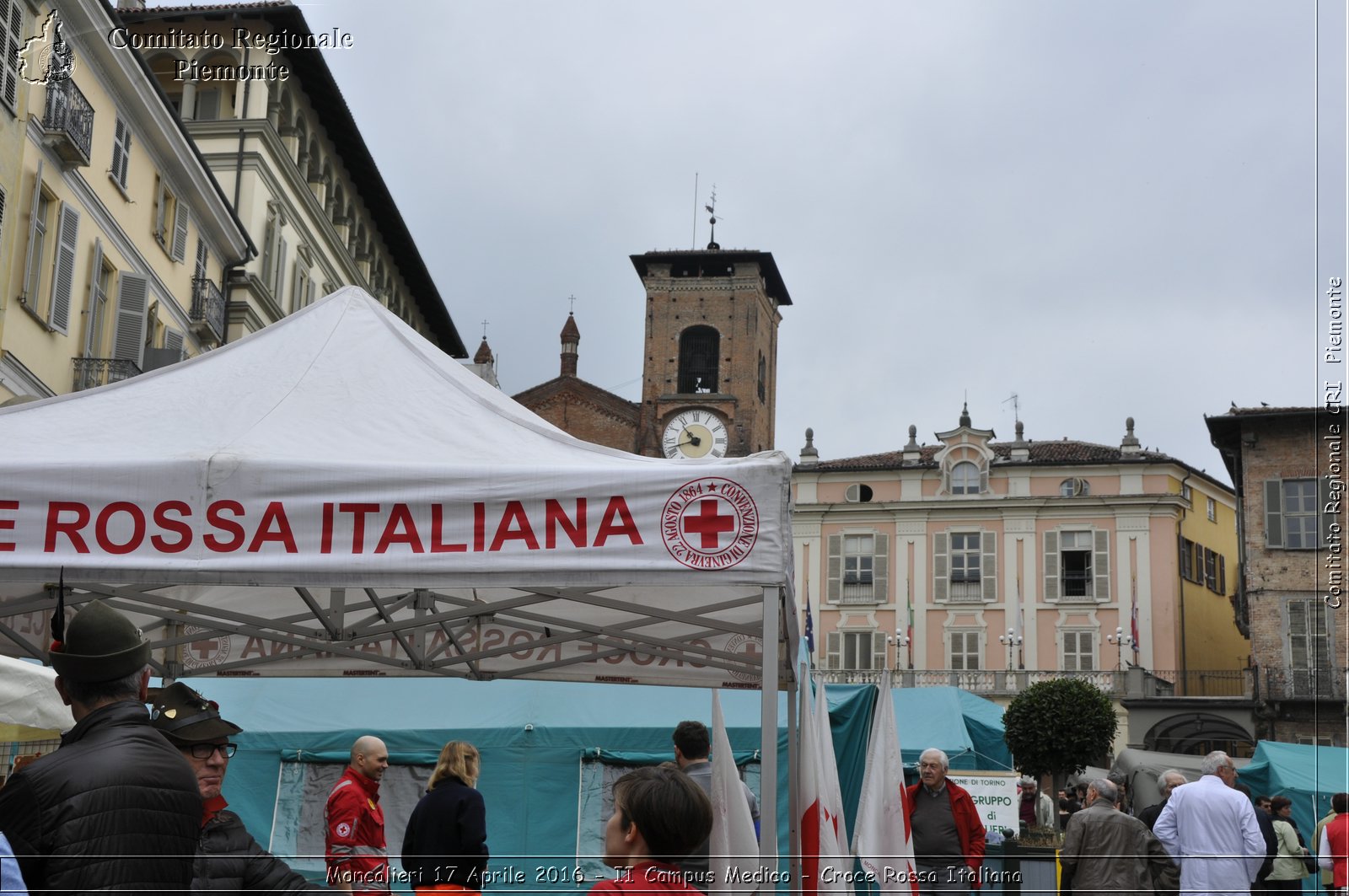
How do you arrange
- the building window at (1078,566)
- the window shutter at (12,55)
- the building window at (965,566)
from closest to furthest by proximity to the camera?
the window shutter at (12,55) < the building window at (1078,566) < the building window at (965,566)

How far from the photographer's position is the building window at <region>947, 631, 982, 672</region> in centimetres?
5272

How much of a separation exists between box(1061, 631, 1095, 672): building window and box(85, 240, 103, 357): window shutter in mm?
37292

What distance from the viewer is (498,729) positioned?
48.4 ft

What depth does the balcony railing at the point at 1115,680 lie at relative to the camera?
4959 centimetres

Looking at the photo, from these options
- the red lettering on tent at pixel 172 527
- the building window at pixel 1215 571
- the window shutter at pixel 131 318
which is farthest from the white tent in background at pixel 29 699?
the building window at pixel 1215 571

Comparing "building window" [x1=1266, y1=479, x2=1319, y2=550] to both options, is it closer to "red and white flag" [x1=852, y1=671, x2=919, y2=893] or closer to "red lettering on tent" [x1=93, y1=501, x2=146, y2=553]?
"red and white flag" [x1=852, y1=671, x2=919, y2=893]

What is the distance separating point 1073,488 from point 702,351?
57.9ft

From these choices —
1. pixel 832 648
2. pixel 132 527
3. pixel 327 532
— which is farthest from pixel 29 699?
pixel 832 648

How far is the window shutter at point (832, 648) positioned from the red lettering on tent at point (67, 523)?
4971 cm

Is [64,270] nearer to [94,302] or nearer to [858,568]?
[94,302]

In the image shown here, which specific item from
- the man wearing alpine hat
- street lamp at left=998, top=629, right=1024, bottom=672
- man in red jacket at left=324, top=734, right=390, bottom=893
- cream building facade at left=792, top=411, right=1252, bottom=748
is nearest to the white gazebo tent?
man in red jacket at left=324, top=734, right=390, bottom=893

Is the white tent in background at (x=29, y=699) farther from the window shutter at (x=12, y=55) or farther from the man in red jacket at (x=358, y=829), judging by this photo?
the window shutter at (x=12, y=55)

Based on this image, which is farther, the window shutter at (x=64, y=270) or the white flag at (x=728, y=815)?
the window shutter at (x=64, y=270)

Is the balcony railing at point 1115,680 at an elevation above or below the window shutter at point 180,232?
below
